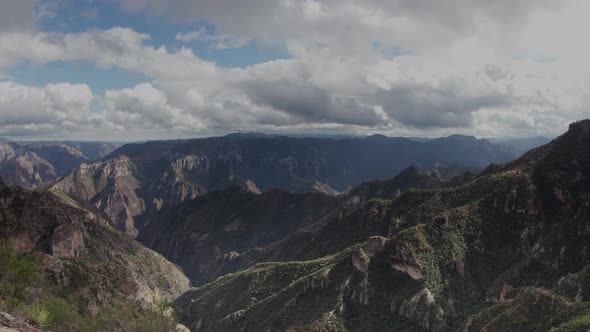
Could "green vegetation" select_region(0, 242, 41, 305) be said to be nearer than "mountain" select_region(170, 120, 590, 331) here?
Yes

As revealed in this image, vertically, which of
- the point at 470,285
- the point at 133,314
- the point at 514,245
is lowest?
the point at 133,314

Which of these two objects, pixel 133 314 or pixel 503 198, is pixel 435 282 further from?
pixel 133 314

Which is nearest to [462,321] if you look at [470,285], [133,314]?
[470,285]

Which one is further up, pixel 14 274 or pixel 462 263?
pixel 14 274

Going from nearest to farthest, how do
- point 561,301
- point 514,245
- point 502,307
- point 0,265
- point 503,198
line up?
1. point 0,265
2. point 561,301
3. point 502,307
4. point 514,245
5. point 503,198

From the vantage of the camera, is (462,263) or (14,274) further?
(462,263)

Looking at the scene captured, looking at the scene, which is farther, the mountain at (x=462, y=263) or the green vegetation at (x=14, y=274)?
the mountain at (x=462, y=263)

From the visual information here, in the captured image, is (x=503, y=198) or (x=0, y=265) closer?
(x=0, y=265)

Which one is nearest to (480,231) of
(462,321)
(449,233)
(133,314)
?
(449,233)

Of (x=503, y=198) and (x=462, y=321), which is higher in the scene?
(x=503, y=198)

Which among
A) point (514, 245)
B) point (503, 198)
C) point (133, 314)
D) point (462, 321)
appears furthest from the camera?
point (503, 198)
